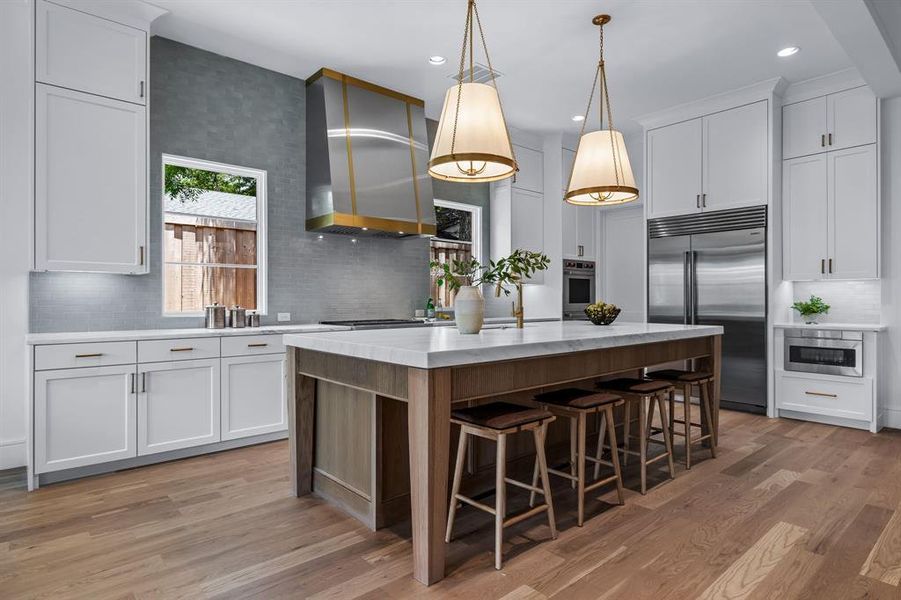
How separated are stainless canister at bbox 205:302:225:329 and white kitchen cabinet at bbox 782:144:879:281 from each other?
16.7 ft

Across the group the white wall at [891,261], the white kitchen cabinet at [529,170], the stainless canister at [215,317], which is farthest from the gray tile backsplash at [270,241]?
the white wall at [891,261]

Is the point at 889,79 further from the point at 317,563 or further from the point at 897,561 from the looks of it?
the point at 317,563

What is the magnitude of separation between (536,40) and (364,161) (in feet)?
5.73

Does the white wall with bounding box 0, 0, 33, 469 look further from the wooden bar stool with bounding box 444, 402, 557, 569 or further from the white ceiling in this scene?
the wooden bar stool with bounding box 444, 402, 557, 569

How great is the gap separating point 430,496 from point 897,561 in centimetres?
202

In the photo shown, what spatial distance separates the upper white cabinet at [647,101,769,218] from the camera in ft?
16.8

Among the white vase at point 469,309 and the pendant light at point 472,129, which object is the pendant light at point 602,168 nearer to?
the pendant light at point 472,129

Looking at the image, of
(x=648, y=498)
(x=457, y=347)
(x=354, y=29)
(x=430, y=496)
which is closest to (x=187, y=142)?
(x=354, y=29)

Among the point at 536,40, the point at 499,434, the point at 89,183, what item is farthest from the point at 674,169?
the point at 89,183

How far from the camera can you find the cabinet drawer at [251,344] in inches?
152

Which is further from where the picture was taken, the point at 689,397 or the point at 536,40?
the point at 536,40

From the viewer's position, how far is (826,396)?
475cm

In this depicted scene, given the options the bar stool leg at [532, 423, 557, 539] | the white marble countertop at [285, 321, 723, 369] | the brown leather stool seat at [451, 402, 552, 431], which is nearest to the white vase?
the white marble countertop at [285, 321, 723, 369]

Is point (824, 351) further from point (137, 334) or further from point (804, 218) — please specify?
point (137, 334)
